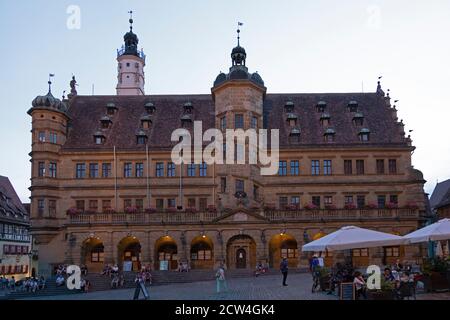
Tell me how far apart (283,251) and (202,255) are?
7539 mm

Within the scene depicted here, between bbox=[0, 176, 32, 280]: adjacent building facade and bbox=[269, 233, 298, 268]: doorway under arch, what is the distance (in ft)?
116

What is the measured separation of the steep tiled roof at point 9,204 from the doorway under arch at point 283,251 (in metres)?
35.7

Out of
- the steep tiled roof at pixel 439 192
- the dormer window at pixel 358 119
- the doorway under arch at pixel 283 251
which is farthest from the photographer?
the steep tiled roof at pixel 439 192

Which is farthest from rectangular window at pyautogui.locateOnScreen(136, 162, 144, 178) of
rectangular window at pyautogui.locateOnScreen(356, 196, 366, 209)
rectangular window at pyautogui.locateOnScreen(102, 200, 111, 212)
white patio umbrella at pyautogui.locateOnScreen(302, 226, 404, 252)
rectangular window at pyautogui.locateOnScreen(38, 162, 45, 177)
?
white patio umbrella at pyautogui.locateOnScreen(302, 226, 404, 252)

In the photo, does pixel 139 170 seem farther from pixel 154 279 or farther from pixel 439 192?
pixel 439 192

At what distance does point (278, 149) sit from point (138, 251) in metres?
16.9

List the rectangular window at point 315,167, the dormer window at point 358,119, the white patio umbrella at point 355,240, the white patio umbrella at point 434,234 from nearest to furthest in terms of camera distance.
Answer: the white patio umbrella at point 355,240 < the white patio umbrella at point 434,234 < the rectangular window at point 315,167 < the dormer window at point 358,119

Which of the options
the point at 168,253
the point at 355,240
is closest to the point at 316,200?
the point at 168,253

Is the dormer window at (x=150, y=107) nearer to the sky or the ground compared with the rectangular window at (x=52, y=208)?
nearer to the sky

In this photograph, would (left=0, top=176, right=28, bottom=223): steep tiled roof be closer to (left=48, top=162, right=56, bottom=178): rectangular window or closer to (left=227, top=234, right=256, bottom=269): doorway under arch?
(left=48, top=162, right=56, bottom=178): rectangular window

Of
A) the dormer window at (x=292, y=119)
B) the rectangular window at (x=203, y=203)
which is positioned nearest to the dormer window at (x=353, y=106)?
the dormer window at (x=292, y=119)

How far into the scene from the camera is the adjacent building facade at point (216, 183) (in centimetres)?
Result: 4334

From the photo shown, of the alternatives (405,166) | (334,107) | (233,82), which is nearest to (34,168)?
(233,82)

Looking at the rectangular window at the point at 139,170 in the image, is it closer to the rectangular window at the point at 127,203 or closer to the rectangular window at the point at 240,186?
the rectangular window at the point at 127,203
